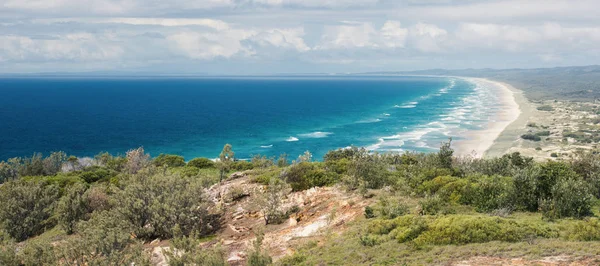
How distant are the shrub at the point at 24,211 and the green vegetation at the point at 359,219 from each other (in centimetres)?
9

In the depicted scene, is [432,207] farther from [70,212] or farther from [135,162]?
[135,162]

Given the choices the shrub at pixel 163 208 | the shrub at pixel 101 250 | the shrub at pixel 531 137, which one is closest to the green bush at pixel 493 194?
the shrub at pixel 163 208

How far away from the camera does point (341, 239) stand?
22094mm

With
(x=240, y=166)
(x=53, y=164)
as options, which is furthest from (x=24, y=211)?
(x=53, y=164)

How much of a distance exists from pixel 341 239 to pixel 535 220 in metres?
10.1

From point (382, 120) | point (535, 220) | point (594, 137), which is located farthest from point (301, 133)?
point (535, 220)

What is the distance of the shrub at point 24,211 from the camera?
3403 cm

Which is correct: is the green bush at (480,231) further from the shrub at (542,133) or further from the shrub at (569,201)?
the shrub at (542,133)

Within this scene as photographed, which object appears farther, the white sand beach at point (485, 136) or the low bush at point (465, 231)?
the white sand beach at point (485, 136)

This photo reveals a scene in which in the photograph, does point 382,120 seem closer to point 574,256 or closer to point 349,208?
point 349,208

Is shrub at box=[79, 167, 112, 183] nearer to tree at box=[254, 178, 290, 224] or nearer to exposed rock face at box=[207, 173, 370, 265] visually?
exposed rock face at box=[207, 173, 370, 265]

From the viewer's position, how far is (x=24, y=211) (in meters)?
34.8

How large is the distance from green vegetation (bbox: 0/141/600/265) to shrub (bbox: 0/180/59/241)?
9cm

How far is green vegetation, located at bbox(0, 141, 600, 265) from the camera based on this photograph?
19078 millimetres
